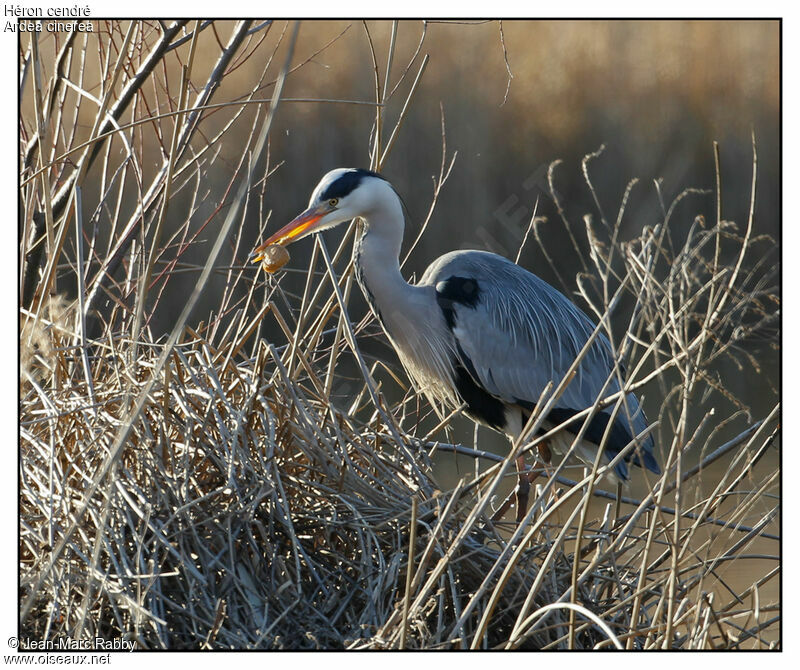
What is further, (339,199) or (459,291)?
(459,291)

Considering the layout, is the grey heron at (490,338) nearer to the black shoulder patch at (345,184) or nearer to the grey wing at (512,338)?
the grey wing at (512,338)

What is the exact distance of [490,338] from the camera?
133 inches

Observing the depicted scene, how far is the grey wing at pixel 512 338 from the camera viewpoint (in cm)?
335

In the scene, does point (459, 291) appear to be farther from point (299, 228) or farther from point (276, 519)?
point (276, 519)

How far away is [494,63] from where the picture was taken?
4.26 m

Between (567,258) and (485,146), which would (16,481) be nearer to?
(485,146)

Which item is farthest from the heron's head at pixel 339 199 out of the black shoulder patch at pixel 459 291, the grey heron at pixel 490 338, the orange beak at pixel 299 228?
the black shoulder patch at pixel 459 291

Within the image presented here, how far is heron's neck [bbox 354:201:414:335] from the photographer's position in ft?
10.2

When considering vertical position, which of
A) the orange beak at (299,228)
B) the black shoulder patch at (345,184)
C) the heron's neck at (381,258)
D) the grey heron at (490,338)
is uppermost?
the black shoulder patch at (345,184)

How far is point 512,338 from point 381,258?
575 millimetres

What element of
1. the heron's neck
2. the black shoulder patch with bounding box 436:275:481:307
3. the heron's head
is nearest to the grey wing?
the black shoulder patch with bounding box 436:275:481:307

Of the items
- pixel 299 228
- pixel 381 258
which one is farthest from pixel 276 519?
pixel 381 258

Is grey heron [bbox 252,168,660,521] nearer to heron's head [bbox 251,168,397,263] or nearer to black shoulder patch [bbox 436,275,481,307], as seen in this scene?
black shoulder patch [bbox 436,275,481,307]

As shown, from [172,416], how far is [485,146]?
267 centimetres
